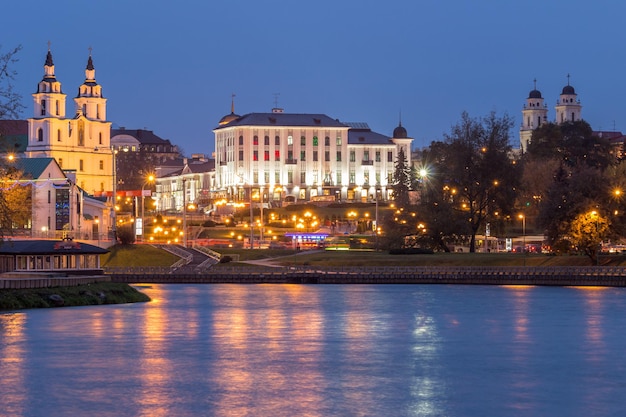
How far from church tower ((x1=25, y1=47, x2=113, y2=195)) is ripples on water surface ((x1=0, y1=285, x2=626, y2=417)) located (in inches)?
3751

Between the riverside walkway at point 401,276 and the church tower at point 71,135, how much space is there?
6290cm

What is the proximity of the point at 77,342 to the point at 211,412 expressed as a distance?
17702mm

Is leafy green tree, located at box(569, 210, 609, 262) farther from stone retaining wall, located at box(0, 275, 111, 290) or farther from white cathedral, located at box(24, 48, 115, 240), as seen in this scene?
white cathedral, located at box(24, 48, 115, 240)

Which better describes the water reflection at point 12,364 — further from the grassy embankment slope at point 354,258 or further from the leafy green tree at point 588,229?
the grassy embankment slope at point 354,258

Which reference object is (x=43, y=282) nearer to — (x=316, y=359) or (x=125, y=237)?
(x=316, y=359)

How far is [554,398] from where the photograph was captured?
131 ft

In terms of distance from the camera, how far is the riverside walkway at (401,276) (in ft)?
324

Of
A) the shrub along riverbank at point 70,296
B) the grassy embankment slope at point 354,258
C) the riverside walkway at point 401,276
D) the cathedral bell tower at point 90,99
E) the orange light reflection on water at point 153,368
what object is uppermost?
the cathedral bell tower at point 90,99

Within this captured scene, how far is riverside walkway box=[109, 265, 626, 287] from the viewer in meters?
98.8

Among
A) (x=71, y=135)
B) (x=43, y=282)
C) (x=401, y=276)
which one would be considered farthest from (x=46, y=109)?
(x=43, y=282)

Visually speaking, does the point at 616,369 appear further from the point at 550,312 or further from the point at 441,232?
the point at 441,232

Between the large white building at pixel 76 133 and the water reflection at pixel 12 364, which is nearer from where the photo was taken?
the water reflection at pixel 12 364

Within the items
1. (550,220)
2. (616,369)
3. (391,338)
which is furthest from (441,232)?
(616,369)

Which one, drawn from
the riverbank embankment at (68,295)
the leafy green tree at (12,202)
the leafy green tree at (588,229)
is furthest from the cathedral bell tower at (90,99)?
the riverbank embankment at (68,295)
